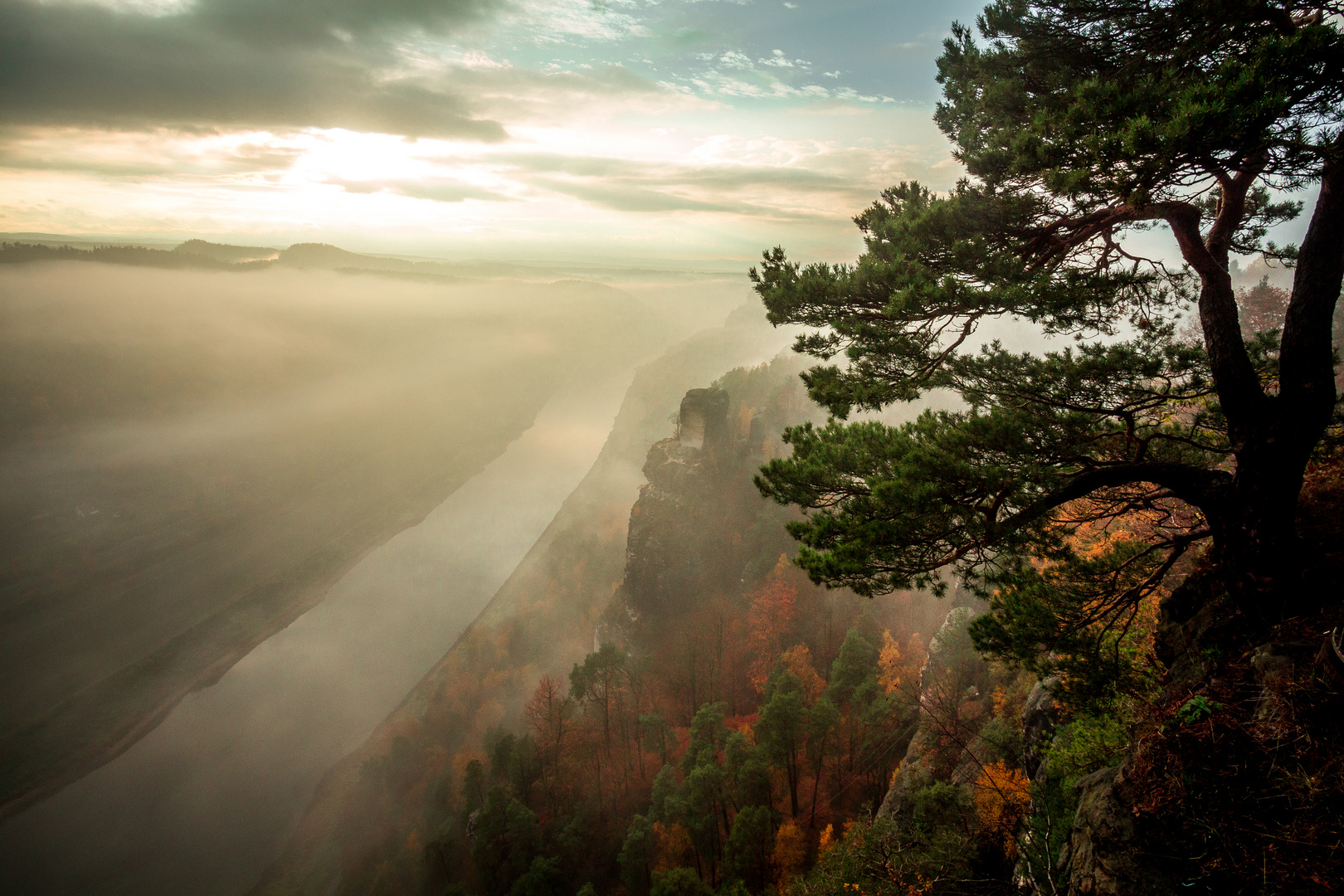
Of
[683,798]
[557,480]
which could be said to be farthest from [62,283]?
[683,798]

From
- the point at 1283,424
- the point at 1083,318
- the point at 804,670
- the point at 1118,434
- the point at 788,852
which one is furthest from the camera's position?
the point at 804,670

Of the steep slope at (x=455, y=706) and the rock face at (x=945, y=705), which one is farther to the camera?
the steep slope at (x=455, y=706)

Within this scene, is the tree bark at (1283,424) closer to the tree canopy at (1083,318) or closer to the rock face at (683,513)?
the tree canopy at (1083,318)

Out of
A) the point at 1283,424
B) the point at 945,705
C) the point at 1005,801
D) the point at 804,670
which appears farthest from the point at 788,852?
the point at 1283,424

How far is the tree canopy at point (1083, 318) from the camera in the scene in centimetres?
504

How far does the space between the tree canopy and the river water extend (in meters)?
75.7

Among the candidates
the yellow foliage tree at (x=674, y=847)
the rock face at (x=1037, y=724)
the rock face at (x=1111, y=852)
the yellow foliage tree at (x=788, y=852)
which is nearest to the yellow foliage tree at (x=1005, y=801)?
the rock face at (x=1037, y=724)

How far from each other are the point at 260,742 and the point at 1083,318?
93086 millimetres

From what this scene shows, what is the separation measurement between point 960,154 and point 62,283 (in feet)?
806

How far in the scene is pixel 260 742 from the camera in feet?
214

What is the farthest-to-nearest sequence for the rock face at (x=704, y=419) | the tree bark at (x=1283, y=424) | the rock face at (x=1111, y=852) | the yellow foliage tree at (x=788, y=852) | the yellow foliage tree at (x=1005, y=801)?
the rock face at (x=704, y=419) < the yellow foliage tree at (x=788, y=852) < the yellow foliage tree at (x=1005, y=801) < the tree bark at (x=1283, y=424) < the rock face at (x=1111, y=852)

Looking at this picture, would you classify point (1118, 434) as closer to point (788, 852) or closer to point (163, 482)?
point (788, 852)

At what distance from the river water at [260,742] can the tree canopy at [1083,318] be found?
7567cm

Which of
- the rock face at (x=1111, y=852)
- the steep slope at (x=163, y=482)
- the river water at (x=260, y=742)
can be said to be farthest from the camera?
the steep slope at (x=163, y=482)
